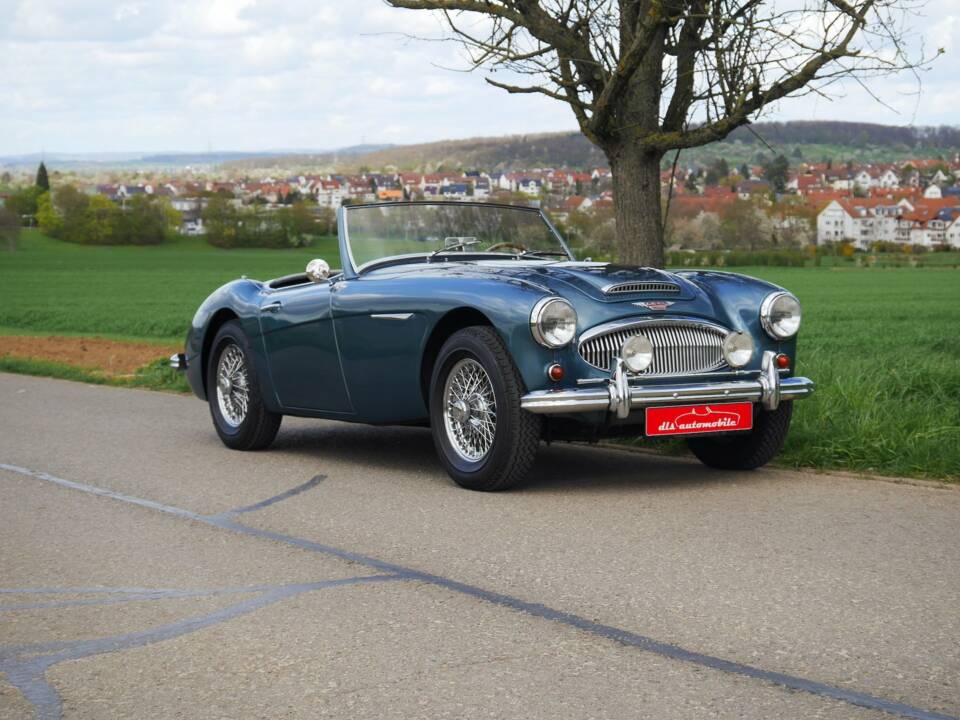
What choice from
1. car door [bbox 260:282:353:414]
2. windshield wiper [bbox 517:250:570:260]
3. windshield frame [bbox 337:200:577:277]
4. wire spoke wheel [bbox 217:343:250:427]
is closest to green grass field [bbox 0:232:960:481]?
windshield wiper [bbox 517:250:570:260]

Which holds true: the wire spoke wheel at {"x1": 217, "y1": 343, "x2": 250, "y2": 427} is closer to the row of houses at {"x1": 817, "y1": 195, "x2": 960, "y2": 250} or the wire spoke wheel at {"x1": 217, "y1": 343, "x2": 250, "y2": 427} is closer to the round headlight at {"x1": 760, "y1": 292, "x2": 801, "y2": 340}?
the round headlight at {"x1": 760, "y1": 292, "x2": 801, "y2": 340}

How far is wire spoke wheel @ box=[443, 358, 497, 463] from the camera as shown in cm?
663

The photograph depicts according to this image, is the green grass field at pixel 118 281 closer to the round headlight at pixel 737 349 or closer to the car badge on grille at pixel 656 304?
the car badge on grille at pixel 656 304

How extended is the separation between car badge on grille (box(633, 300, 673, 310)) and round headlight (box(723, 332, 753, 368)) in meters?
0.35

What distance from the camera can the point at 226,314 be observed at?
29.2ft

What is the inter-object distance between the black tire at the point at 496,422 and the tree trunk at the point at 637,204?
3840 millimetres

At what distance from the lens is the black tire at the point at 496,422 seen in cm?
642

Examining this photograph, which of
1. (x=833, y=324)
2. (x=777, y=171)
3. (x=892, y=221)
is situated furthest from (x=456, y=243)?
(x=892, y=221)

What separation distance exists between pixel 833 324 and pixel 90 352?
1734 centimetres

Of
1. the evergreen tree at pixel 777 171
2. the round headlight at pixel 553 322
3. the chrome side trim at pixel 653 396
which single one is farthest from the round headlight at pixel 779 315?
the evergreen tree at pixel 777 171

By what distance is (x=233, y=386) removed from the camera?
28.6 ft

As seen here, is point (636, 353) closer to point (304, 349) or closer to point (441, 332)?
point (441, 332)

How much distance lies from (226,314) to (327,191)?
119340 mm

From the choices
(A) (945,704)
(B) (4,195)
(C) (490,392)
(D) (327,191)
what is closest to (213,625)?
(A) (945,704)
